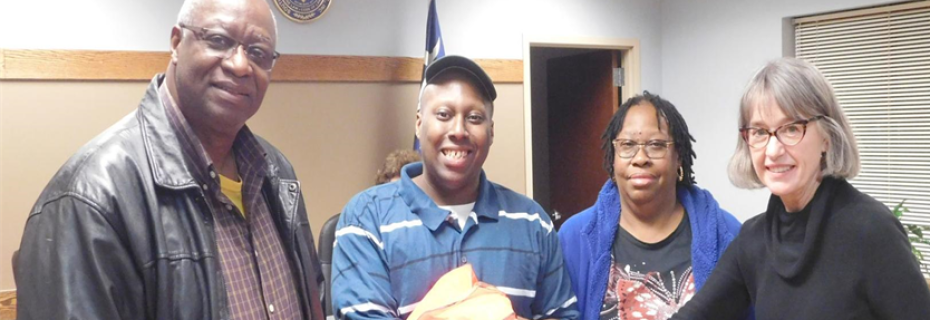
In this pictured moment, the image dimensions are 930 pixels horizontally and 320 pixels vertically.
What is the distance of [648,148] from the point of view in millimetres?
1828

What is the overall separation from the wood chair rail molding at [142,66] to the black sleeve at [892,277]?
9.04 feet

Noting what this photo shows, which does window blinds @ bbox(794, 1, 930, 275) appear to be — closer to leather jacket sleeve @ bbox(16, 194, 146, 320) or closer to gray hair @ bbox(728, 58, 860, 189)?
gray hair @ bbox(728, 58, 860, 189)

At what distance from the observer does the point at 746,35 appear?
4.31m

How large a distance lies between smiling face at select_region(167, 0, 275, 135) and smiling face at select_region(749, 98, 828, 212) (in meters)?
0.99

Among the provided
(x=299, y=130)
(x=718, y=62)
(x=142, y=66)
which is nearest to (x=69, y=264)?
(x=142, y=66)

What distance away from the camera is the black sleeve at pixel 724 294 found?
4.99 feet

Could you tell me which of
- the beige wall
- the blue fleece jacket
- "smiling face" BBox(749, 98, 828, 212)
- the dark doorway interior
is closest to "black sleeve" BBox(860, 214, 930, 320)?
"smiling face" BBox(749, 98, 828, 212)

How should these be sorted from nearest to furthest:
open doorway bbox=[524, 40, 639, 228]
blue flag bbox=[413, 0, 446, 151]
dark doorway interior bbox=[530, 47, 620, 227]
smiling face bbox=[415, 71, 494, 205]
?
smiling face bbox=[415, 71, 494, 205]
blue flag bbox=[413, 0, 446, 151]
open doorway bbox=[524, 40, 639, 228]
dark doorway interior bbox=[530, 47, 620, 227]

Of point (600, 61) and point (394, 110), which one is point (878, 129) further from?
point (394, 110)

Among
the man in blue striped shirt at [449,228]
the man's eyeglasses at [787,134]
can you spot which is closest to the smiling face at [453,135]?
the man in blue striped shirt at [449,228]

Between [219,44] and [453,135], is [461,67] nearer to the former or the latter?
[453,135]

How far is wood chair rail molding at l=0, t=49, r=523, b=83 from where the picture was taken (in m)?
2.85

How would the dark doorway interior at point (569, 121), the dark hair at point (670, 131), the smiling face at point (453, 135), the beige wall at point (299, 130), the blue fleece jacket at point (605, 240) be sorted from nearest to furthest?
1. the smiling face at point (453, 135)
2. the blue fleece jacket at point (605, 240)
3. the dark hair at point (670, 131)
4. the beige wall at point (299, 130)
5. the dark doorway interior at point (569, 121)

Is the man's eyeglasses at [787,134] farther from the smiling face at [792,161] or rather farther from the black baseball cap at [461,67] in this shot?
the black baseball cap at [461,67]
